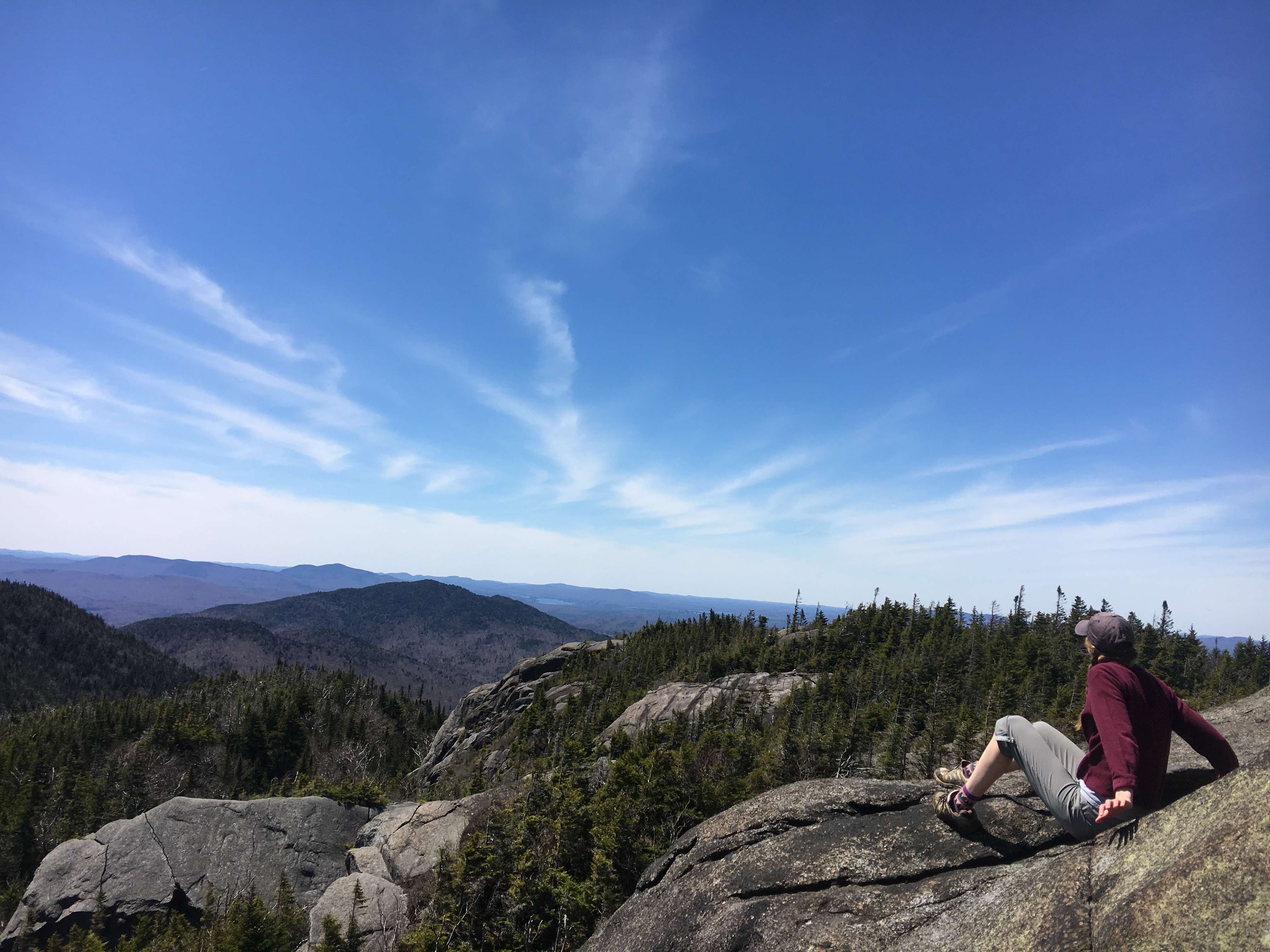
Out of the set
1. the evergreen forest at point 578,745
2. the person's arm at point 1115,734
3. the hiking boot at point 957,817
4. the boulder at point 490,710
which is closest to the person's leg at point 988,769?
the hiking boot at point 957,817

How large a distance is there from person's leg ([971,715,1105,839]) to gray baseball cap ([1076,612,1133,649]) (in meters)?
1.14

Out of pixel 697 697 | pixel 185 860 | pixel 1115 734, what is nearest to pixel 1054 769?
pixel 1115 734

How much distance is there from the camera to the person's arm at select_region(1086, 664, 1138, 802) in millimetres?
5051

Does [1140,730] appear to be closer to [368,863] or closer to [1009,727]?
[1009,727]

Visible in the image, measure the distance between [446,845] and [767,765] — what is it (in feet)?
63.3

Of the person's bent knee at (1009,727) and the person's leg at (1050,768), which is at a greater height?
the person's bent knee at (1009,727)

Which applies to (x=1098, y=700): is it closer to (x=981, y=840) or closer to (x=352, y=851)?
(x=981, y=840)

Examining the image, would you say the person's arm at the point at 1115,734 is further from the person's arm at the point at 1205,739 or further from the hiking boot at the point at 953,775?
the hiking boot at the point at 953,775

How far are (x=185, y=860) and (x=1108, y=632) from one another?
191 feet

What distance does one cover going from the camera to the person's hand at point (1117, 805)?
4988 mm

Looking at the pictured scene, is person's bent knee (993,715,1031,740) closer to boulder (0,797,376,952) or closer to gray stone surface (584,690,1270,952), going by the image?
gray stone surface (584,690,1270,952)

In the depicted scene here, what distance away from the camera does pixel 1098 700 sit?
550 cm

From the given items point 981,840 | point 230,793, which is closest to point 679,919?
point 981,840

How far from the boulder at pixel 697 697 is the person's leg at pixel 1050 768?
2199 inches
